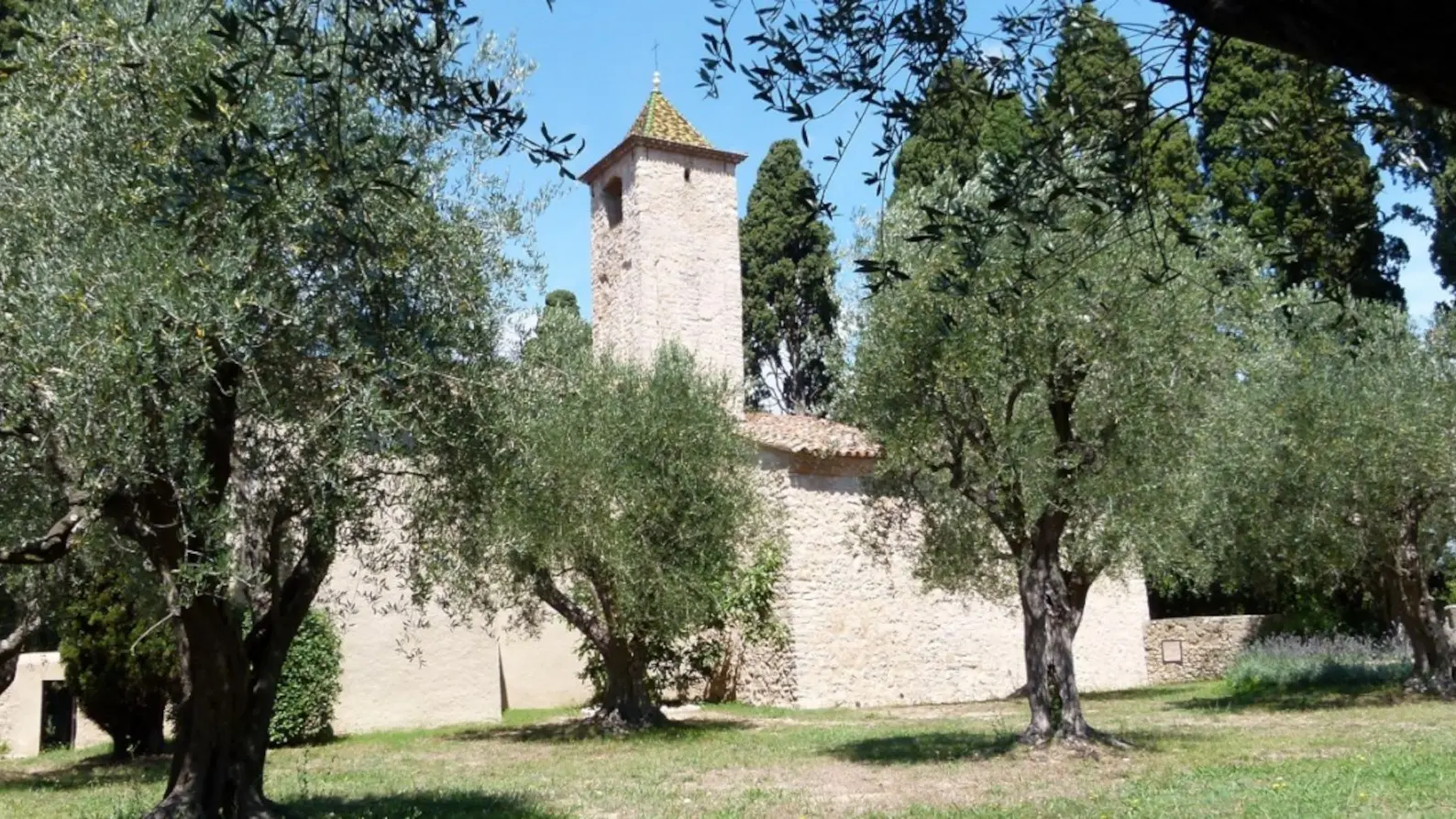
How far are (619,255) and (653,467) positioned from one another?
10.1 meters

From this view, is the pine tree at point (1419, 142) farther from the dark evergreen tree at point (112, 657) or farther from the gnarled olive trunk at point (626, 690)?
the dark evergreen tree at point (112, 657)

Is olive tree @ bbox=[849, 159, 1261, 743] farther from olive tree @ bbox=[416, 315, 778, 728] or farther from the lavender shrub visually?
the lavender shrub

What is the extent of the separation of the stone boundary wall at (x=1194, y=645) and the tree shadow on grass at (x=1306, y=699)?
163 inches

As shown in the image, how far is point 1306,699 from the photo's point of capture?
19.2 metres

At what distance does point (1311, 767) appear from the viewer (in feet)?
36.5

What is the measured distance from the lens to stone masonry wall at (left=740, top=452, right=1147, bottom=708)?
71.2 feet

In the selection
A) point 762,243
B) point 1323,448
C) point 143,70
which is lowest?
point 1323,448

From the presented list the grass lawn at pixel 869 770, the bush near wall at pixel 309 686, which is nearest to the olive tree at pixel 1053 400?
the grass lawn at pixel 869 770

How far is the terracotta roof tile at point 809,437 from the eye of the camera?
21.5m

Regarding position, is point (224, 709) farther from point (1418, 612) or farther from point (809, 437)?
point (1418, 612)

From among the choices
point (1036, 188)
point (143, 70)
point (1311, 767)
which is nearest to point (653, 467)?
point (1311, 767)

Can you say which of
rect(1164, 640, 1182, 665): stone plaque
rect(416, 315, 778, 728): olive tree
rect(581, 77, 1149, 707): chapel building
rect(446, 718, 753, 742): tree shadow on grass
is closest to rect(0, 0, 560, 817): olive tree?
rect(416, 315, 778, 728): olive tree

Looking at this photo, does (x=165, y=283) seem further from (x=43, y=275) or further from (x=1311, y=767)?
(x=1311, y=767)

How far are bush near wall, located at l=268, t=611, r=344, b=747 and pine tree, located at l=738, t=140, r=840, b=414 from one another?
17.6 m
